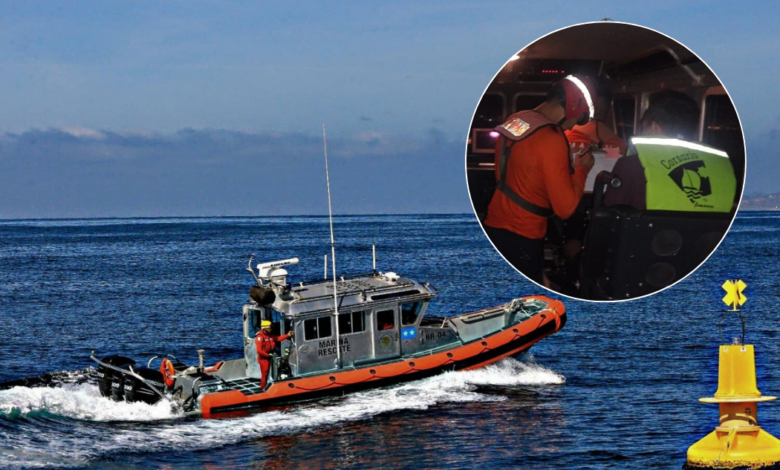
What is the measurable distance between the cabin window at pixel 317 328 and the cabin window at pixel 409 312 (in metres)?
2.20

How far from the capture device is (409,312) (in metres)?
25.4

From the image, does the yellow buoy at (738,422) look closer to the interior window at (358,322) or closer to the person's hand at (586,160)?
the person's hand at (586,160)

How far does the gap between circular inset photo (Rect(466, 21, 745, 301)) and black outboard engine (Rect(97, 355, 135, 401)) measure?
69.3ft

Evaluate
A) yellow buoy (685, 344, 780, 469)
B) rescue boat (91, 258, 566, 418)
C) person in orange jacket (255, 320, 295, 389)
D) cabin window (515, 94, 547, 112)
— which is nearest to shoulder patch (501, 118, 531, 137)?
cabin window (515, 94, 547, 112)

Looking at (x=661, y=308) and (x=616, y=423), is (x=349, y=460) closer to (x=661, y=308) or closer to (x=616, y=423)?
(x=616, y=423)

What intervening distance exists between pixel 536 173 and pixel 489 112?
1.37ft

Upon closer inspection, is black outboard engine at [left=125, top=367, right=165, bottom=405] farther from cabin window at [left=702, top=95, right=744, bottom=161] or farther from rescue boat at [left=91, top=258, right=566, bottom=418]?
cabin window at [left=702, top=95, right=744, bottom=161]

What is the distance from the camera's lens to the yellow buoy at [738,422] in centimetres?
1102

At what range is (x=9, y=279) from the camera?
8006cm

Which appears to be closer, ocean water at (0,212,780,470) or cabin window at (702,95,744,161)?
cabin window at (702,95,744,161)

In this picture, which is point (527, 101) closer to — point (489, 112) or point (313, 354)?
point (489, 112)

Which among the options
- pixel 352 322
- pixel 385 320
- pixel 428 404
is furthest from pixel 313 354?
pixel 428 404

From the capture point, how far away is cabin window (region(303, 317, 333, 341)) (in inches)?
949

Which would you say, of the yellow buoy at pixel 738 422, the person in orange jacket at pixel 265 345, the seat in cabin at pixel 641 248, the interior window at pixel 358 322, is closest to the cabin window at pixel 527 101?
the seat in cabin at pixel 641 248
